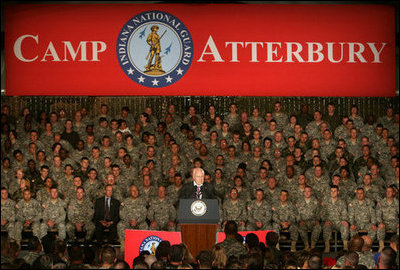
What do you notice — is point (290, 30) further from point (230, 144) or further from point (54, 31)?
point (54, 31)

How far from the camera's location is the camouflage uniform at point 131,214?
11.9 metres

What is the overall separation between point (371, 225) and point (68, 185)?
16.6ft

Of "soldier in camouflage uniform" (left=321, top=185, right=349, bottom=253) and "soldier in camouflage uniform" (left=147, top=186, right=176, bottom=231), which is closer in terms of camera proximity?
"soldier in camouflage uniform" (left=321, top=185, right=349, bottom=253)

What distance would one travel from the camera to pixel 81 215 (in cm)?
1202

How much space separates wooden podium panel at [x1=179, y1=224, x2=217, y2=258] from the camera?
838 cm

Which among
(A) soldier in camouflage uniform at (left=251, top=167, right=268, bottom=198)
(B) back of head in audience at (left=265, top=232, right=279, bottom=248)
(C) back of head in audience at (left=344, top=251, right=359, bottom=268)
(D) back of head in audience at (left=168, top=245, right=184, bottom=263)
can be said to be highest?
(A) soldier in camouflage uniform at (left=251, top=167, right=268, bottom=198)

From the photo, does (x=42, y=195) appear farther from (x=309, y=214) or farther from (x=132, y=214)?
(x=309, y=214)

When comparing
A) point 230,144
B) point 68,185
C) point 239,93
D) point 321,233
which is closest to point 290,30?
point 239,93

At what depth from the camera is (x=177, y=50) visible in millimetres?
12148

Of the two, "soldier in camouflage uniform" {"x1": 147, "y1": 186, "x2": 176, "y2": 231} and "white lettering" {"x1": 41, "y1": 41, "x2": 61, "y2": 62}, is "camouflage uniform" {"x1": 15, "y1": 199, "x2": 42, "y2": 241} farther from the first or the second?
"white lettering" {"x1": 41, "y1": 41, "x2": 61, "y2": 62}

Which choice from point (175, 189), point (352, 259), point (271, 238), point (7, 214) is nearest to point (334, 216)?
point (175, 189)

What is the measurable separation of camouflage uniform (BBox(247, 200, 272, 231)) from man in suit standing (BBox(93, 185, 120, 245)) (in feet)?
7.07

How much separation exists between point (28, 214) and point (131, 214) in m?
1.67

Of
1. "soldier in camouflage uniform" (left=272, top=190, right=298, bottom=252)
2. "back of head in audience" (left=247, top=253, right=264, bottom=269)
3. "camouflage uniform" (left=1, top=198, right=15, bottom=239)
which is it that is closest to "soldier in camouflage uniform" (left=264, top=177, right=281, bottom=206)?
"soldier in camouflage uniform" (left=272, top=190, right=298, bottom=252)
